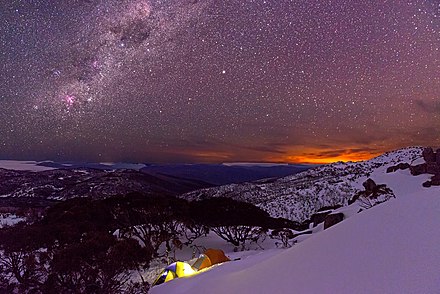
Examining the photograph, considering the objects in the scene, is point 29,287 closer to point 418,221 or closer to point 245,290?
point 245,290

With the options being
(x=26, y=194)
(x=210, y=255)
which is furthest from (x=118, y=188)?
(x=210, y=255)

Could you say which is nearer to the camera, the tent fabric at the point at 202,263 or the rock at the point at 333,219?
the tent fabric at the point at 202,263

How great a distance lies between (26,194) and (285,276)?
163 m

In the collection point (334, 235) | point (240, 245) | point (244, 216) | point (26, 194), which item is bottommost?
point (26, 194)

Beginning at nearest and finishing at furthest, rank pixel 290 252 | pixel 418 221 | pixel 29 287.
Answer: pixel 418 221, pixel 290 252, pixel 29 287

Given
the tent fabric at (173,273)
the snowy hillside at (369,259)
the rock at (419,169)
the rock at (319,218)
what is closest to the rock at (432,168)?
the rock at (419,169)

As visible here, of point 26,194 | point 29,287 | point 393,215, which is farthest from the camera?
point 26,194

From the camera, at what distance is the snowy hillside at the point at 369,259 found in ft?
13.9

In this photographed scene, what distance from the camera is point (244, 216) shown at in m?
31.4

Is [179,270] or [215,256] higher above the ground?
[179,270]

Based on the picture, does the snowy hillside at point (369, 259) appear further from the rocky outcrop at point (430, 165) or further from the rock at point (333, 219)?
the rocky outcrop at point (430, 165)

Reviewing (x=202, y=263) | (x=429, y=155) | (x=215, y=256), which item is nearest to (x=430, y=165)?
(x=429, y=155)

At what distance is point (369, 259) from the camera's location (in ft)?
16.6

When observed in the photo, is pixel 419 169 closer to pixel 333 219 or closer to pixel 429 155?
pixel 429 155
